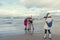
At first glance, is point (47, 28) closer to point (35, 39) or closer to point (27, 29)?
point (35, 39)

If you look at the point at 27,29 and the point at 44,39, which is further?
the point at 27,29

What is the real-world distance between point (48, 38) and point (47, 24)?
4.69ft

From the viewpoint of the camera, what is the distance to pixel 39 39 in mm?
18078

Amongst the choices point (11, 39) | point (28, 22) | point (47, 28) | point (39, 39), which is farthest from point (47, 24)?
point (28, 22)

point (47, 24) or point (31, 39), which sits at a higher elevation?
point (47, 24)

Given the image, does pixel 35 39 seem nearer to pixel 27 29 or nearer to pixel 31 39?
pixel 31 39

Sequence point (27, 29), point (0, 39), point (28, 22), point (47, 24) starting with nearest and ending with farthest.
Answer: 1. point (47, 24)
2. point (0, 39)
3. point (28, 22)
4. point (27, 29)

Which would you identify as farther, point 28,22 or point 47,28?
point 28,22

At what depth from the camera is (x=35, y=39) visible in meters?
18.1

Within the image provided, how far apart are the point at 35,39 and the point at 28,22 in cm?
610

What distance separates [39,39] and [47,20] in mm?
1648

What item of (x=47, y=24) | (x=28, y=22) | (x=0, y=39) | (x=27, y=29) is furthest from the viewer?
(x=27, y=29)

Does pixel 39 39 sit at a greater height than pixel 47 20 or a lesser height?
lesser

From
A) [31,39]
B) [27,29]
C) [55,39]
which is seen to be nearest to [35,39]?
[31,39]
